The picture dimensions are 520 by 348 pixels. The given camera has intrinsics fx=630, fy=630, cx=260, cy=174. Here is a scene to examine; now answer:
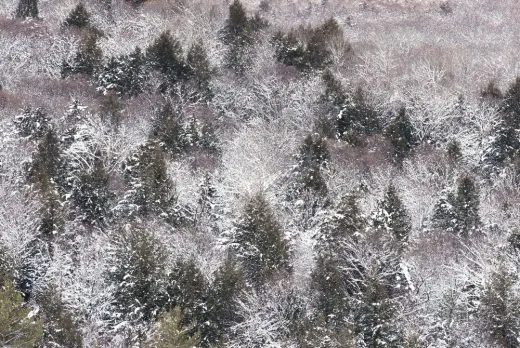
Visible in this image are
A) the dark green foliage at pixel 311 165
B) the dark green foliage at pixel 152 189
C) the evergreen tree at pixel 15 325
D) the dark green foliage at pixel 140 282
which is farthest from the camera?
the dark green foliage at pixel 311 165

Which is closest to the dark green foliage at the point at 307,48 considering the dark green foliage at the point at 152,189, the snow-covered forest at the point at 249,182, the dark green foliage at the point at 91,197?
the snow-covered forest at the point at 249,182

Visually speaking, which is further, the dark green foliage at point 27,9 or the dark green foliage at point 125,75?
the dark green foliage at point 27,9

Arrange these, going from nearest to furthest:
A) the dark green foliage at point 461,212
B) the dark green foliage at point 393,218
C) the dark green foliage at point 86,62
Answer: the dark green foliage at point 393,218 → the dark green foliage at point 461,212 → the dark green foliage at point 86,62

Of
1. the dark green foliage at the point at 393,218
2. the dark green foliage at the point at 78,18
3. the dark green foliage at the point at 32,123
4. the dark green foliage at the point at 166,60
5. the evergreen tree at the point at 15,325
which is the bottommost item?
the dark green foliage at the point at 393,218

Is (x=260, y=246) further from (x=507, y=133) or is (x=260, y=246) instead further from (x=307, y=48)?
(x=307, y=48)

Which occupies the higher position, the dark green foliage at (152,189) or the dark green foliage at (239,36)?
the dark green foliage at (239,36)

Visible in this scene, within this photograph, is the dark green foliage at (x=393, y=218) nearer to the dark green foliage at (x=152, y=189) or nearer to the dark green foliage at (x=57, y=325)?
the dark green foliage at (x=152, y=189)

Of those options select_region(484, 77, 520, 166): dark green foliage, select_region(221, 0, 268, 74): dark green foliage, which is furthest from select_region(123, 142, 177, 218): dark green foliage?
select_region(484, 77, 520, 166): dark green foliage
